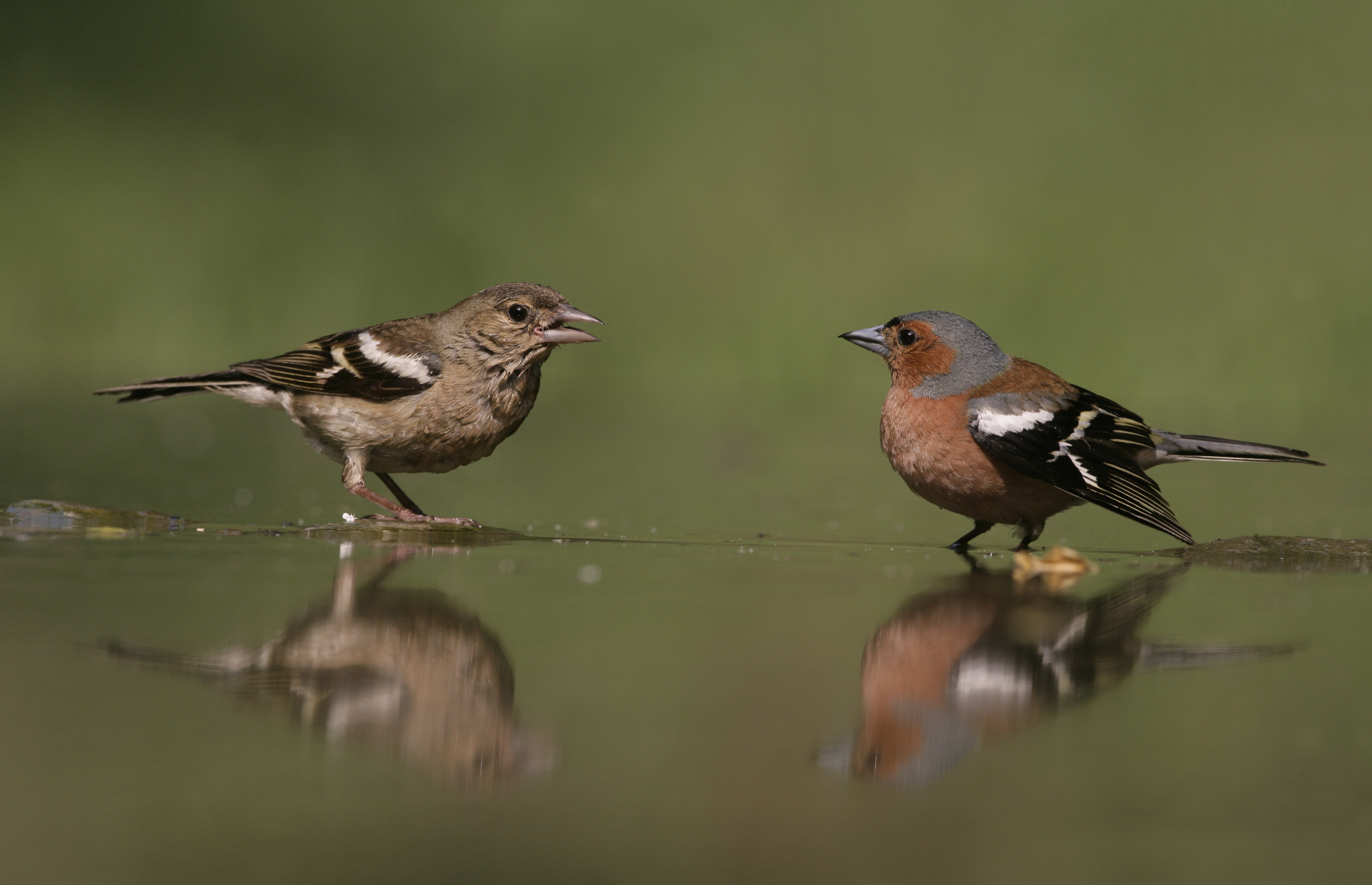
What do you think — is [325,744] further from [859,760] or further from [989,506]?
[989,506]

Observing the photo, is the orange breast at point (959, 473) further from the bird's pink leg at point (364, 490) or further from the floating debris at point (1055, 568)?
the bird's pink leg at point (364, 490)

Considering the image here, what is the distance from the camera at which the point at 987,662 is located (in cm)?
270

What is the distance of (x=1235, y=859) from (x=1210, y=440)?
355 centimetres

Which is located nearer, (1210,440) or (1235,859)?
(1235,859)

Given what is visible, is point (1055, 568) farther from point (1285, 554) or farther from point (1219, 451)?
point (1219, 451)

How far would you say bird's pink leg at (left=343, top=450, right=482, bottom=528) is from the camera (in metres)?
4.81

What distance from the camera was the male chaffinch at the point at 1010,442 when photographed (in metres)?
4.51

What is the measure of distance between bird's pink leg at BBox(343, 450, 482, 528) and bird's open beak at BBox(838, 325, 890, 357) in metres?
1.82

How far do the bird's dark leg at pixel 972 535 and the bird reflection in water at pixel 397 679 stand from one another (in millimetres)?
2434

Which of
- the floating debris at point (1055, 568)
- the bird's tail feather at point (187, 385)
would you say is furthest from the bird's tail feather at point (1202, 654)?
the bird's tail feather at point (187, 385)

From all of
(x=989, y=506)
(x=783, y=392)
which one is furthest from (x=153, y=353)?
(x=989, y=506)

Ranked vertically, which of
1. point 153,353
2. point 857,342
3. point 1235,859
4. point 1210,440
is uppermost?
point 153,353

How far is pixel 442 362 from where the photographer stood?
507cm

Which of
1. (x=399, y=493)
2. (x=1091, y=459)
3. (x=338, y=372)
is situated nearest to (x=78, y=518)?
(x=338, y=372)
